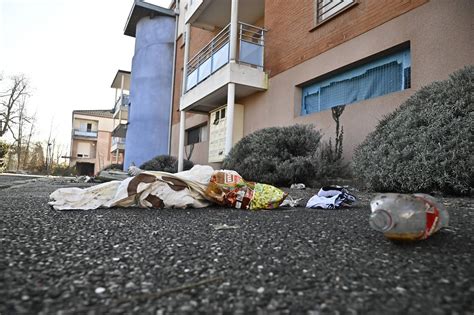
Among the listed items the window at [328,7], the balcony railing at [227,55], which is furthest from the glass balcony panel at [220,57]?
the window at [328,7]

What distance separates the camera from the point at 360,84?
5.79 metres

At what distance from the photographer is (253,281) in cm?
92

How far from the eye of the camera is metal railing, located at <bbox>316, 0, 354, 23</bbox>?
6.12 metres

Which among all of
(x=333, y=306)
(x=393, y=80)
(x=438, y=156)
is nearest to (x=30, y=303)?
(x=333, y=306)

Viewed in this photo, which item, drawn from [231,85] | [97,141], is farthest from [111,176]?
[97,141]

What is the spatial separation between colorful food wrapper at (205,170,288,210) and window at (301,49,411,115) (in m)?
3.66

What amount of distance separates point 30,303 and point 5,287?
15cm

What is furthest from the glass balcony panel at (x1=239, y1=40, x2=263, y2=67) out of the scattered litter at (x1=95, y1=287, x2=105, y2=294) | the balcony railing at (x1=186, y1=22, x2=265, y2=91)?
the scattered litter at (x1=95, y1=287, x2=105, y2=294)

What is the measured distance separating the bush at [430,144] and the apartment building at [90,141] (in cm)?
3760

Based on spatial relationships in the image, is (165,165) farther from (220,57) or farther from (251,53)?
(251,53)

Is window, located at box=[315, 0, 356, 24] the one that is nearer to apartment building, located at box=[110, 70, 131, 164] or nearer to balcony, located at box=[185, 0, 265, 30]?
balcony, located at box=[185, 0, 265, 30]

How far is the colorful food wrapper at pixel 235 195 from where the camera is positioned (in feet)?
8.65

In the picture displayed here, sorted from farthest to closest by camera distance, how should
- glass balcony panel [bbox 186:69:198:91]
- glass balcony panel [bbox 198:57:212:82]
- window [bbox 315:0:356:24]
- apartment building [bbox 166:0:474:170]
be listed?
glass balcony panel [bbox 186:69:198:91] < glass balcony panel [bbox 198:57:212:82] < window [bbox 315:0:356:24] < apartment building [bbox 166:0:474:170]

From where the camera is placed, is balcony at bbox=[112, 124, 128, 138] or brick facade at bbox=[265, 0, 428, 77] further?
balcony at bbox=[112, 124, 128, 138]
